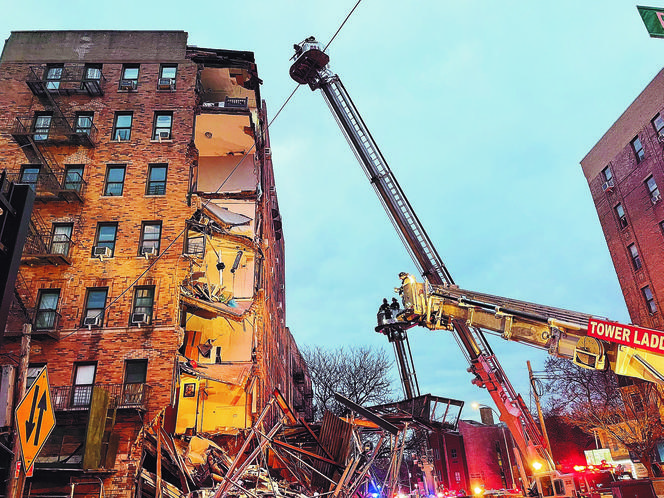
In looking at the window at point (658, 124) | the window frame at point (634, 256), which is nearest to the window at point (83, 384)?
the window frame at point (634, 256)

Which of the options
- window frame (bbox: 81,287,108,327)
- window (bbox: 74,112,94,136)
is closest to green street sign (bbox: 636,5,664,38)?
window frame (bbox: 81,287,108,327)

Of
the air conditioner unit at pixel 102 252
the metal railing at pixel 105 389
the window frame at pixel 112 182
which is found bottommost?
the metal railing at pixel 105 389

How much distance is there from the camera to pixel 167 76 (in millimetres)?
23891

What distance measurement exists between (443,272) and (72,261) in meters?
14.4

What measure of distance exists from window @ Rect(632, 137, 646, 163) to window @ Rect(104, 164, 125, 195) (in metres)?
33.3

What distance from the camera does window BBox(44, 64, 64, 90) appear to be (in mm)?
22719

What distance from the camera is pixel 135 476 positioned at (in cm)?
1538

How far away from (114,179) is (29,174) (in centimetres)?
333

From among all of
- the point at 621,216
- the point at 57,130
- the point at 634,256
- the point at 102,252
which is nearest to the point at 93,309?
the point at 102,252

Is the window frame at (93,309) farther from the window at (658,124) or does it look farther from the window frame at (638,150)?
the window frame at (638,150)

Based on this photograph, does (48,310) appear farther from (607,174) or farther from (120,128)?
(607,174)

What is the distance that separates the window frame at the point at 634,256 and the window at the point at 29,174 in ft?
120

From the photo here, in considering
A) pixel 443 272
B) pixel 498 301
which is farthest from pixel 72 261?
pixel 498 301

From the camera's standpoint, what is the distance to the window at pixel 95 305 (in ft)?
60.4
